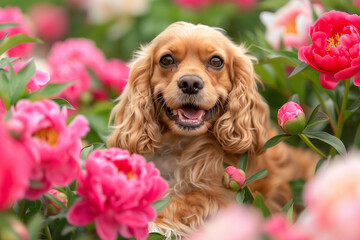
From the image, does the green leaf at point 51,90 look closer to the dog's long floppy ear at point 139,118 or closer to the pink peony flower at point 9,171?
the pink peony flower at point 9,171

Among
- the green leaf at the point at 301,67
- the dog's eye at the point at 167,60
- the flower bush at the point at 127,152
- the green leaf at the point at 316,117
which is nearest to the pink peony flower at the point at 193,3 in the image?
the flower bush at the point at 127,152

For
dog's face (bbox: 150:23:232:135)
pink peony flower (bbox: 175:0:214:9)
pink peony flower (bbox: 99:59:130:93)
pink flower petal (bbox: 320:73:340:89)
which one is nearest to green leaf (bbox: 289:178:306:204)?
dog's face (bbox: 150:23:232:135)

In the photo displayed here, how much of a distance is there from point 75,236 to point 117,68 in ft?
5.04

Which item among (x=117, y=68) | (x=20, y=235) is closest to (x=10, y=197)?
(x=20, y=235)

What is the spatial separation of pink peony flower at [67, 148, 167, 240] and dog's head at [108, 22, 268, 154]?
650 mm

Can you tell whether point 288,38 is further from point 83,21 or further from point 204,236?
point 83,21

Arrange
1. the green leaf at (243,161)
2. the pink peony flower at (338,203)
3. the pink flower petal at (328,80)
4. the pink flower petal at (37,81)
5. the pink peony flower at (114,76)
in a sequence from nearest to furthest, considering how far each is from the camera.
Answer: the pink peony flower at (338,203), the pink flower petal at (37,81), the pink flower petal at (328,80), the green leaf at (243,161), the pink peony flower at (114,76)

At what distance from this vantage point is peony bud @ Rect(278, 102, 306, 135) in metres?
1.33

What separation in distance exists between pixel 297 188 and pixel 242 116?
1.25ft

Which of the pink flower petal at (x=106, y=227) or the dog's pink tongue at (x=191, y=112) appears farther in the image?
the dog's pink tongue at (x=191, y=112)

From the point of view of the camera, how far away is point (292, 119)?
1.33 meters

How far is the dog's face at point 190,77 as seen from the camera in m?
1.56

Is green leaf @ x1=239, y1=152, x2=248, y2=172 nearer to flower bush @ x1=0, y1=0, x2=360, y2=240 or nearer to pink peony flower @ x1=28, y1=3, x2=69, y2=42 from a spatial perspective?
flower bush @ x1=0, y1=0, x2=360, y2=240

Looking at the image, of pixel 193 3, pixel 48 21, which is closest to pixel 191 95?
pixel 193 3
